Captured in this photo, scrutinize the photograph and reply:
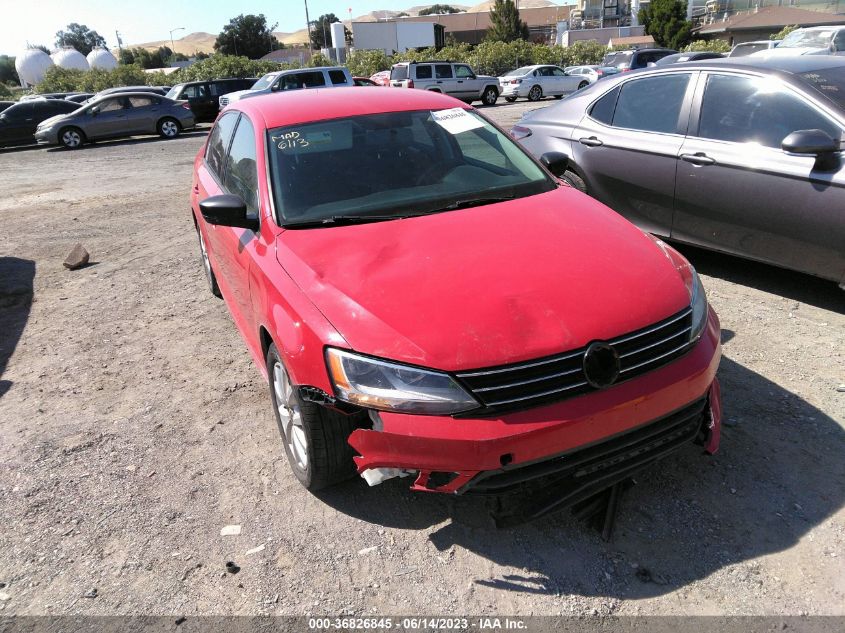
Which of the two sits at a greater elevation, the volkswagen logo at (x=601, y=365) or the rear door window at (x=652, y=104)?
the rear door window at (x=652, y=104)

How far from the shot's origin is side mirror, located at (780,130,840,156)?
13.6ft

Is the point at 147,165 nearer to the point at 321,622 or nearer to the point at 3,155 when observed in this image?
the point at 3,155

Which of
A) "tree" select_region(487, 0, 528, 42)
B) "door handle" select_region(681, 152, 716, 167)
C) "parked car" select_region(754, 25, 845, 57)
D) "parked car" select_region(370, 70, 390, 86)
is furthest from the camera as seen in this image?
"tree" select_region(487, 0, 528, 42)

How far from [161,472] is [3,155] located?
2035 centimetres

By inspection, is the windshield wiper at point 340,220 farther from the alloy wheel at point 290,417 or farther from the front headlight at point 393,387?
the front headlight at point 393,387

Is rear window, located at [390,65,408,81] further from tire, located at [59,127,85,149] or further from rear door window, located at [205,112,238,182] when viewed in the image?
rear door window, located at [205,112,238,182]

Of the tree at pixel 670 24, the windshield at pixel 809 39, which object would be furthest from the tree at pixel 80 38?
the windshield at pixel 809 39

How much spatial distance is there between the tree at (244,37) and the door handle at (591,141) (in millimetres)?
95898

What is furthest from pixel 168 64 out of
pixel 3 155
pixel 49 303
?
pixel 49 303

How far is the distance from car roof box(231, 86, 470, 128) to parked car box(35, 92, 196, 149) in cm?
1809

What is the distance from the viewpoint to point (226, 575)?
2633mm

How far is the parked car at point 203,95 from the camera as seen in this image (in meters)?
23.5

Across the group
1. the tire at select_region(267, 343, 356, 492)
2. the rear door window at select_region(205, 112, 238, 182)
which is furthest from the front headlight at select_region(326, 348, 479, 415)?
the rear door window at select_region(205, 112, 238, 182)

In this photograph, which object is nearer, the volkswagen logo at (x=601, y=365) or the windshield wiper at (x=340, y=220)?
the volkswagen logo at (x=601, y=365)
